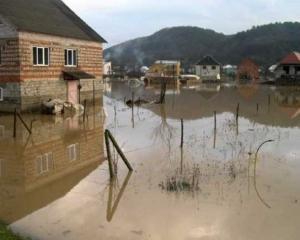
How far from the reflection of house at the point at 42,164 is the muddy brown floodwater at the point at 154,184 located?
3 centimetres

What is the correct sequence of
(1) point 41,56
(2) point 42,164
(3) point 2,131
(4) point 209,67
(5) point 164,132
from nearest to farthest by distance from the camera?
(2) point 42,164, (3) point 2,131, (5) point 164,132, (1) point 41,56, (4) point 209,67

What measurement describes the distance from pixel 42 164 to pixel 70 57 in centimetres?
1735

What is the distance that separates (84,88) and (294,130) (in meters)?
16.7

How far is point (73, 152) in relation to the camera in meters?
16.1

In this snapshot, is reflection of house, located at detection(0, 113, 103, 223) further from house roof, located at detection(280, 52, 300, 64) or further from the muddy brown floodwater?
house roof, located at detection(280, 52, 300, 64)

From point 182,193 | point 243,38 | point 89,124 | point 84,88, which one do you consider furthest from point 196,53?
point 182,193

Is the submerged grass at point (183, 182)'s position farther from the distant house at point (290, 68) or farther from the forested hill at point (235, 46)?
the forested hill at point (235, 46)

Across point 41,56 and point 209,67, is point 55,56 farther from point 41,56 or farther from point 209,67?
point 209,67

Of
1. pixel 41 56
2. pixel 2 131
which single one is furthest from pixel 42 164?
pixel 41 56

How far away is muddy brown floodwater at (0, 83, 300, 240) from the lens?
9.16 m

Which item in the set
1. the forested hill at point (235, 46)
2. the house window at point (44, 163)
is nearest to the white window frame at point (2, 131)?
the house window at point (44, 163)

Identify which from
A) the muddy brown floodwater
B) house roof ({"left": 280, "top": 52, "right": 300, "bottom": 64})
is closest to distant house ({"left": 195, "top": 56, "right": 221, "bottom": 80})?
house roof ({"left": 280, "top": 52, "right": 300, "bottom": 64})

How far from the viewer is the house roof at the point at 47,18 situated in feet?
85.2

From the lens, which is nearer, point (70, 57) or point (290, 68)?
point (70, 57)
